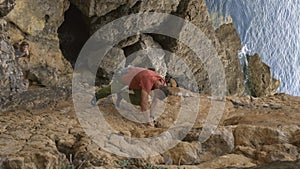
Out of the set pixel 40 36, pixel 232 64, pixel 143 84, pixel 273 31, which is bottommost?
pixel 232 64

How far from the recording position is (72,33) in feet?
45.7

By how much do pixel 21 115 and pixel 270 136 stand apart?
4760 millimetres

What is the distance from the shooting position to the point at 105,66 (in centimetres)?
1291

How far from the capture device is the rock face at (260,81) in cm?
2028

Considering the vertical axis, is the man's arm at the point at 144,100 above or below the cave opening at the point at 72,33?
below

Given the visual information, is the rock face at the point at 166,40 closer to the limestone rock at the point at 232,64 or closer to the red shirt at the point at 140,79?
the limestone rock at the point at 232,64

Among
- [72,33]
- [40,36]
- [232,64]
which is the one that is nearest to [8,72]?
[40,36]

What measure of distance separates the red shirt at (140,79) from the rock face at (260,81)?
47.2 ft

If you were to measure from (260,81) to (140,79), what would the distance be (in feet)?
48.6

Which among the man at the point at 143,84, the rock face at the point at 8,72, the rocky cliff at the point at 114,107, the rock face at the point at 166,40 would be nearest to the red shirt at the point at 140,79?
the man at the point at 143,84

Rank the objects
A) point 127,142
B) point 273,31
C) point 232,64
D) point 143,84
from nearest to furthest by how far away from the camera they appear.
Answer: point 127,142 < point 143,84 < point 232,64 < point 273,31

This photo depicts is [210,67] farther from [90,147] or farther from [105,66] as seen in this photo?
[90,147]

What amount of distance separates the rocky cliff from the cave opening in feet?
0.13

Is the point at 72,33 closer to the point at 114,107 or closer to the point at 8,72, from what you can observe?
the point at 8,72
